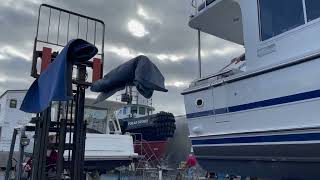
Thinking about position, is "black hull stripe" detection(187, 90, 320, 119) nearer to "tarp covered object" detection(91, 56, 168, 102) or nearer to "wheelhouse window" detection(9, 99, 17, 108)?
"tarp covered object" detection(91, 56, 168, 102)

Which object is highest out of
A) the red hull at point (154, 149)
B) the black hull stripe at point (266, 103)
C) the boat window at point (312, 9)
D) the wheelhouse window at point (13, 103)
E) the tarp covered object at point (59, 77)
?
the wheelhouse window at point (13, 103)

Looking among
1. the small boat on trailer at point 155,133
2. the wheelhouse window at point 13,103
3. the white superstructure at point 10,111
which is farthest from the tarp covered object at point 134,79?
the wheelhouse window at point 13,103

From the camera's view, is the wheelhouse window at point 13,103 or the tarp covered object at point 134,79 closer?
the tarp covered object at point 134,79

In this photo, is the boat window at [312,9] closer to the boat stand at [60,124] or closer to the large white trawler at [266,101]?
the large white trawler at [266,101]

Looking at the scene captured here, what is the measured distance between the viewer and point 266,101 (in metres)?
3.69

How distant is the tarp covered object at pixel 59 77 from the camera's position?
332cm

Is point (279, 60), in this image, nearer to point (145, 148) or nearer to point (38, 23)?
point (38, 23)

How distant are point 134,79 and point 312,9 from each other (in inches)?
75.6

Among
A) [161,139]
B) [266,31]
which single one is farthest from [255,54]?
[161,139]

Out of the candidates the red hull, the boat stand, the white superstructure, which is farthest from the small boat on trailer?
the boat stand

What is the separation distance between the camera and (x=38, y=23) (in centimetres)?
439

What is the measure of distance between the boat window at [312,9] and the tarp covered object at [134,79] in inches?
63.2

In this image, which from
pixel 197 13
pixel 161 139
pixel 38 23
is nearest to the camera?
pixel 38 23

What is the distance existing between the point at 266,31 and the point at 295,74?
819mm
